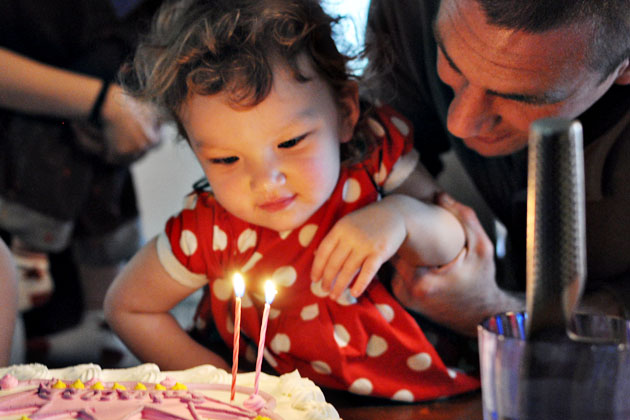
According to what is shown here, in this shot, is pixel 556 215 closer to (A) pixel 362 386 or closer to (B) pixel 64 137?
(A) pixel 362 386

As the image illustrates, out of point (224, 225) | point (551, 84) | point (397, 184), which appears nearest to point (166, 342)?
point (224, 225)

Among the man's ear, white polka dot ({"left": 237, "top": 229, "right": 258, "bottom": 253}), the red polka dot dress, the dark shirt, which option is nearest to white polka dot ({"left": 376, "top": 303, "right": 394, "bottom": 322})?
the red polka dot dress

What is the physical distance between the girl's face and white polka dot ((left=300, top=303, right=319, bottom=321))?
13 centimetres

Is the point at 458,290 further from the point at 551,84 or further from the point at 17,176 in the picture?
the point at 17,176

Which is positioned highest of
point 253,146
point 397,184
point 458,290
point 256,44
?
point 256,44

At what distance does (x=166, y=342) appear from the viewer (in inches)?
40.3

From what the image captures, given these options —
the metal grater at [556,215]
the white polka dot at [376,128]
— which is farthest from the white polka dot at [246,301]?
the metal grater at [556,215]

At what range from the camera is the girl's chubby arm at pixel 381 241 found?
0.95 m

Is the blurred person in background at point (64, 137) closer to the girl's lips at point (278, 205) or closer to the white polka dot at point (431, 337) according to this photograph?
the girl's lips at point (278, 205)

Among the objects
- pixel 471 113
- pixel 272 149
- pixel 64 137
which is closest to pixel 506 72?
pixel 471 113

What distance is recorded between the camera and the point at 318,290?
1.02 metres

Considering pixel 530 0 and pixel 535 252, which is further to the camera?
pixel 530 0

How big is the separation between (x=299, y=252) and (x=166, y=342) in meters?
0.24

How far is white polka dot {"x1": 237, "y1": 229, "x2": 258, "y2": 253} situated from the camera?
104 cm
